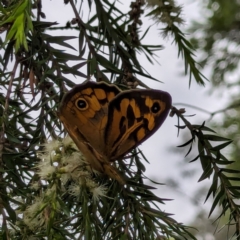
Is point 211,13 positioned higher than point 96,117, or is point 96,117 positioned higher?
point 211,13

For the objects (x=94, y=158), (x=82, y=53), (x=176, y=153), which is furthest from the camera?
(x=176, y=153)

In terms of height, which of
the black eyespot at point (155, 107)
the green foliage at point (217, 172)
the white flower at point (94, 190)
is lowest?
the white flower at point (94, 190)

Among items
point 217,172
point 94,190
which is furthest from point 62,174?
point 217,172

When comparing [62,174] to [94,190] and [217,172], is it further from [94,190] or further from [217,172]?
[217,172]

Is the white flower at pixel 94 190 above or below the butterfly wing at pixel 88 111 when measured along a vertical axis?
below

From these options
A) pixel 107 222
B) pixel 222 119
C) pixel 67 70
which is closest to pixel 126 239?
pixel 107 222

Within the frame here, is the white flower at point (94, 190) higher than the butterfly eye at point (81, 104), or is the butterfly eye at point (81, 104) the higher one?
the butterfly eye at point (81, 104)

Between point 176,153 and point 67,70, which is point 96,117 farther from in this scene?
point 176,153
